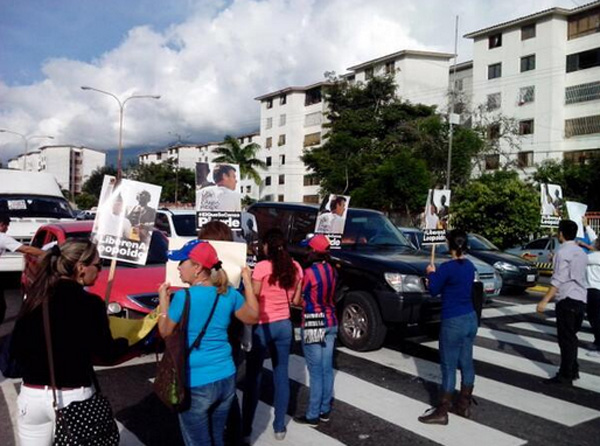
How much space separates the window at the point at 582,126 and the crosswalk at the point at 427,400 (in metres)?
37.0

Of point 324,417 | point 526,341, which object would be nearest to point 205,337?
point 324,417

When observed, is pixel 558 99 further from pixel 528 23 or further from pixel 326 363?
pixel 326 363

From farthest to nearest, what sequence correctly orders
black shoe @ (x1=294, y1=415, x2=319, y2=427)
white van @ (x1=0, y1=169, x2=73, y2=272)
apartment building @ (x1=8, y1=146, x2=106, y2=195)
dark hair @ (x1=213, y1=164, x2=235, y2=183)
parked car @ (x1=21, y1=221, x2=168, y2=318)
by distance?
apartment building @ (x1=8, y1=146, x2=106, y2=195)
white van @ (x1=0, y1=169, x2=73, y2=272)
dark hair @ (x1=213, y1=164, x2=235, y2=183)
parked car @ (x1=21, y1=221, x2=168, y2=318)
black shoe @ (x1=294, y1=415, x2=319, y2=427)

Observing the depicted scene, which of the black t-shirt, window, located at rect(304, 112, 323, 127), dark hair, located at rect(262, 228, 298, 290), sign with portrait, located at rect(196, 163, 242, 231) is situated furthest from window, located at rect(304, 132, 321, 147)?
the black t-shirt

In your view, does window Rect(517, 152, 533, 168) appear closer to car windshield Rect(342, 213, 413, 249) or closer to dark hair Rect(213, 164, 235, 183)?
car windshield Rect(342, 213, 413, 249)

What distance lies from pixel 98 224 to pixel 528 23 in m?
45.7

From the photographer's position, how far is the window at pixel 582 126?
40656 millimetres

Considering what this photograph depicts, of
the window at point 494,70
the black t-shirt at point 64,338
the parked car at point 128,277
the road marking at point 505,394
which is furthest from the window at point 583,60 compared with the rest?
the black t-shirt at point 64,338

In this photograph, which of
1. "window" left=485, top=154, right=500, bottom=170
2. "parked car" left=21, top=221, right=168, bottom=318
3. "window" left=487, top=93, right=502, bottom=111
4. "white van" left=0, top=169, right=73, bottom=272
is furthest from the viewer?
"window" left=487, top=93, right=502, bottom=111

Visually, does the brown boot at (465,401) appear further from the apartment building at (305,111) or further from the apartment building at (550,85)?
the apartment building at (305,111)

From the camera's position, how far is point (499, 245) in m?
21.6

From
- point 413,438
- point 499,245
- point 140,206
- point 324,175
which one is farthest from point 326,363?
point 324,175

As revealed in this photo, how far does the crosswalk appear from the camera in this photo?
195 inches

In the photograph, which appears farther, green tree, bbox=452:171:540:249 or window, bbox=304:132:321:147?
window, bbox=304:132:321:147
